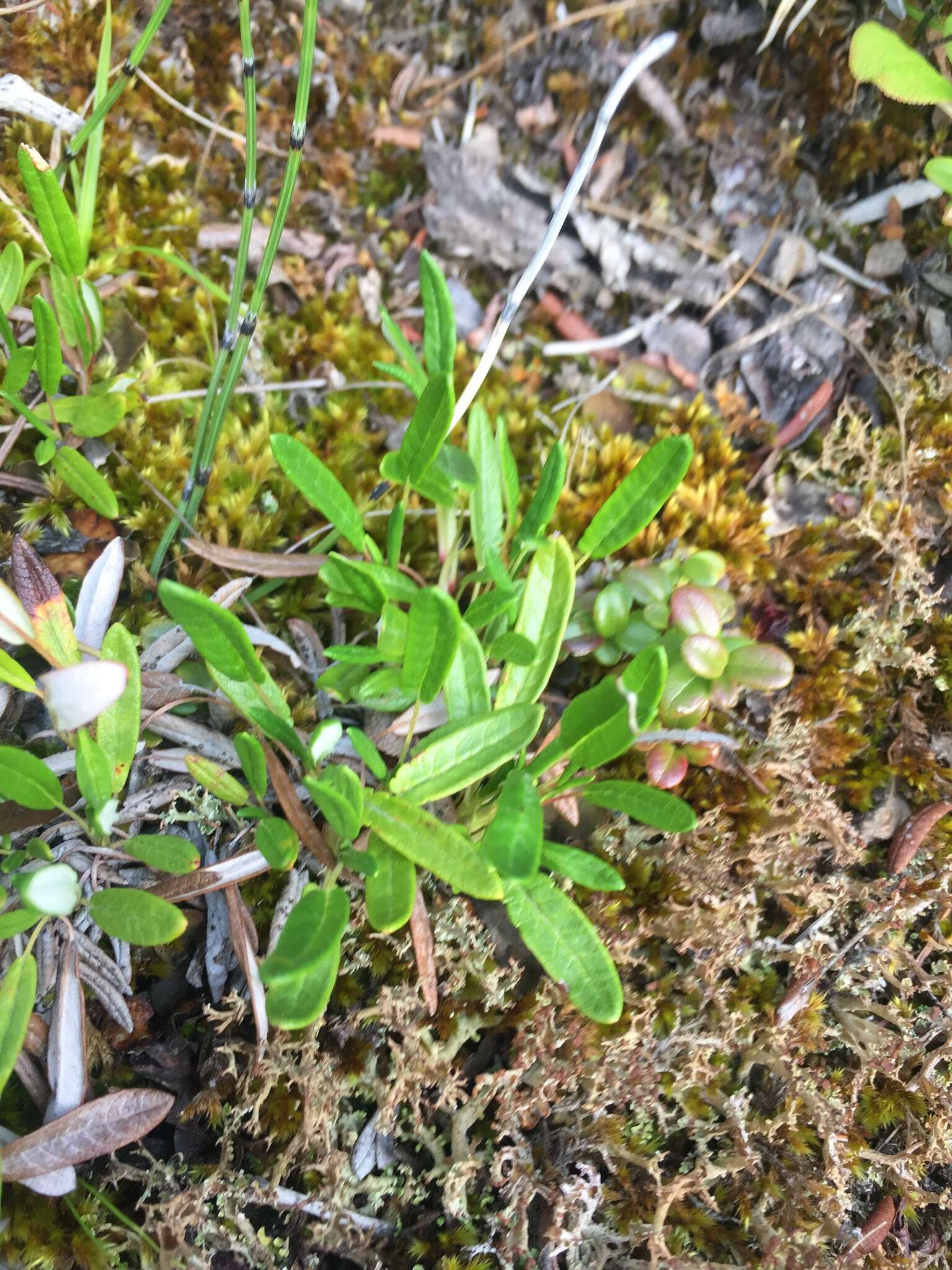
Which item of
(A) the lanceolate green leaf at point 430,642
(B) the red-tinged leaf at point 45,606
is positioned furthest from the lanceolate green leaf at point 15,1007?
(A) the lanceolate green leaf at point 430,642

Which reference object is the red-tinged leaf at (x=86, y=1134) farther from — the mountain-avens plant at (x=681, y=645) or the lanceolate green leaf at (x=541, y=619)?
the mountain-avens plant at (x=681, y=645)

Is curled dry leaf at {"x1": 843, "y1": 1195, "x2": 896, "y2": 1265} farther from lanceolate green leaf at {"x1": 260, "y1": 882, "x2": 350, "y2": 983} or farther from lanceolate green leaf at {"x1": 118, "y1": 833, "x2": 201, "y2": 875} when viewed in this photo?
lanceolate green leaf at {"x1": 118, "y1": 833, "x2": 201, "y2": 875}

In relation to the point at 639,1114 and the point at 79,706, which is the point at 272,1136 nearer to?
the point at 639,1114

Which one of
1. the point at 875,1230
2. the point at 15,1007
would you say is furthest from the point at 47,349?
the point at 875,1230

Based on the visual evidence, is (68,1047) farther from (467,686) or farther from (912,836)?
(912,836)

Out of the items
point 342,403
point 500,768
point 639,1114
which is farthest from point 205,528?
point 639,1114

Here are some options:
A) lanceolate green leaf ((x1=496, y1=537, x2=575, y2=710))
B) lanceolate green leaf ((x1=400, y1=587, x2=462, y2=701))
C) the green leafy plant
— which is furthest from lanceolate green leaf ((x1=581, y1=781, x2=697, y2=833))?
the green leafy plant
